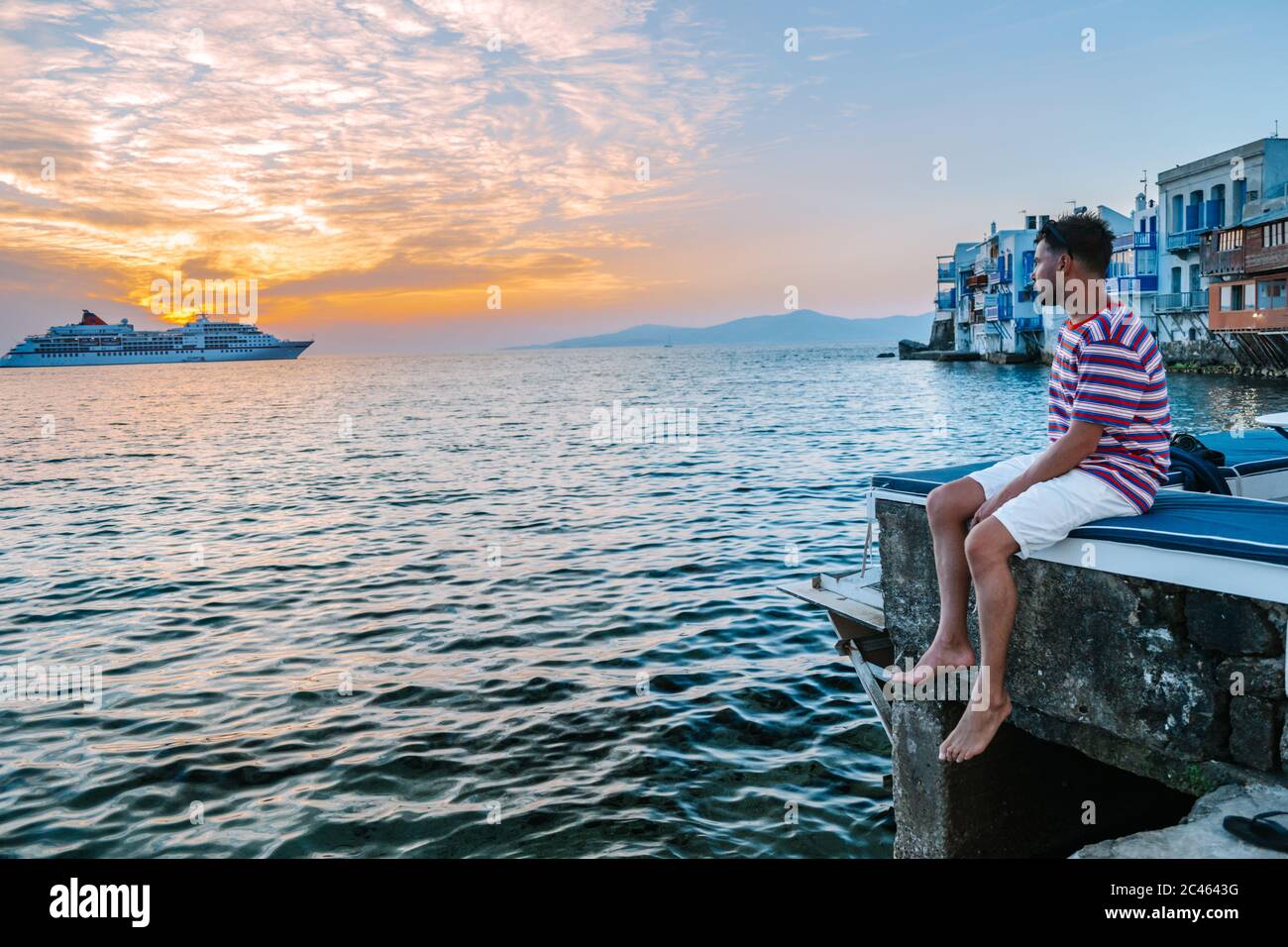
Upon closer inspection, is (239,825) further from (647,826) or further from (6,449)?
(6,449)

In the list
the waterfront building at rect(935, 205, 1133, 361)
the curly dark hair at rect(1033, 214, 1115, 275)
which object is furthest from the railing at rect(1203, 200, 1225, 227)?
the curly dark hair at rect(1033, 214, 1115, 275)

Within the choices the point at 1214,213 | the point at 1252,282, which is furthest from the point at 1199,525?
the point at 1214,213

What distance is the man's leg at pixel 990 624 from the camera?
175 inches

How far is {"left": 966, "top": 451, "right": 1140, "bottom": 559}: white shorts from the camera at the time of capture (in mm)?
4359

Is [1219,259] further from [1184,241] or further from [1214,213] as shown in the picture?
[1184,241]

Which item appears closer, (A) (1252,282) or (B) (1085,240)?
(B) (1085,240)

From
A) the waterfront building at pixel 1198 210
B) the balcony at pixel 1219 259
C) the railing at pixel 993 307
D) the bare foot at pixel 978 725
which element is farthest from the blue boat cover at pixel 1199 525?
the railing at pixel 993 307

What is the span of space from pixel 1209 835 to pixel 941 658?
58.3 inches

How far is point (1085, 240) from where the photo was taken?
4805mm

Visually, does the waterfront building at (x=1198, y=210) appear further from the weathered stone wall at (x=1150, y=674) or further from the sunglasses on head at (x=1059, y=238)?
the weathered stone wall at (x=1150, y=674)

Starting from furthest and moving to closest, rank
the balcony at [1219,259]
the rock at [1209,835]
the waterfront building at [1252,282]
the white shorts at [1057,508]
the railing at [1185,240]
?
the railing at [1185,240] → the balcony at [1219,259] → the waterfront building at [1252,282] → the white shorts at [1057,508] → the rock at [1209,835]

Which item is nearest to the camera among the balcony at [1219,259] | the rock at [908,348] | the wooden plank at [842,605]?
the wooden plank at [842,605]

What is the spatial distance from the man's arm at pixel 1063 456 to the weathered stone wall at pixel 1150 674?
40 centimetres
